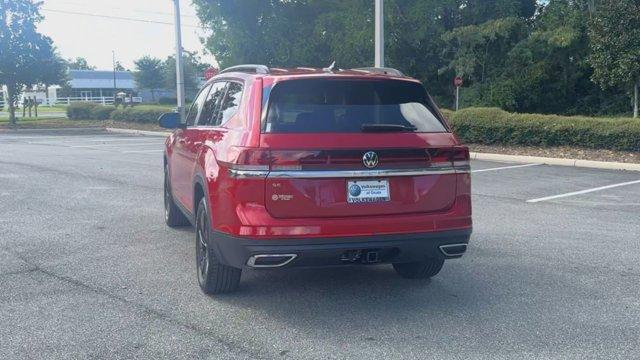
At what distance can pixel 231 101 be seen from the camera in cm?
524

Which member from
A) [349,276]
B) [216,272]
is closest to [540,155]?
[349,276]

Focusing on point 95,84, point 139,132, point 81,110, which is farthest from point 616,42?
point 95,84

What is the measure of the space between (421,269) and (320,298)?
0.97 meters

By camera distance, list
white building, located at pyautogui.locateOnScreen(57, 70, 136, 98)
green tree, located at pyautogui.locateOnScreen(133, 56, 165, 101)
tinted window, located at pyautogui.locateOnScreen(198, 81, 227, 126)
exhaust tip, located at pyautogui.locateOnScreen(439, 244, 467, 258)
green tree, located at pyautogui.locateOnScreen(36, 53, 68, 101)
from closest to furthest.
Answer: exhaust tip, located at pyautogui.locateOnScreen(439, 244, 467, 258) < tinted window, located at pyautogui.locateOnScreen(198, 81, 227, 126) < green tree, located at pyautogui.locateOnScreen(36, 53, 68, 101) < green tree, located at pyautogui.locateOnScreen(133, 56, 165, 101) < white building, located at pyautogui.locateOnScreen(57, 70, 136, 98)

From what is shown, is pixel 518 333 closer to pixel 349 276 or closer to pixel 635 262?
pixel 349 276

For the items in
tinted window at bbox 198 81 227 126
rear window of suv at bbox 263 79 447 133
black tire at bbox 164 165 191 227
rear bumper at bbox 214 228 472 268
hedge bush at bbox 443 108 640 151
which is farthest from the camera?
hedge bush at bbox 443 108 640 151

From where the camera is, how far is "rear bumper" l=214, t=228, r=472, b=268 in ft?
14.2

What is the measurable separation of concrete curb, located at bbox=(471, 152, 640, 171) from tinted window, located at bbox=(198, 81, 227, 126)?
10.6 metres

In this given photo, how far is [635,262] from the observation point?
6137 millimetres

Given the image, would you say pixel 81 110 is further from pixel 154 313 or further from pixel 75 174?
pixel 154 313

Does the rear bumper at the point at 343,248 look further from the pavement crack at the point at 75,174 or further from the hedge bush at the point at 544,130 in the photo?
the hedge bush at the point at 544,130

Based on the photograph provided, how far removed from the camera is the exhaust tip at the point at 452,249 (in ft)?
15.3

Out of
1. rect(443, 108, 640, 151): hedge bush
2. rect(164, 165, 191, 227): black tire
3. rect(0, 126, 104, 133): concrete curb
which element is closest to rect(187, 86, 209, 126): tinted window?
rect(164, 165, 191, 227): black tire

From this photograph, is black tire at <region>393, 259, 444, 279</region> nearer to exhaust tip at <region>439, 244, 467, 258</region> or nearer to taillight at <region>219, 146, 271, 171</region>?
exhaust tip at <region>439, 244, 467, 258</region>
